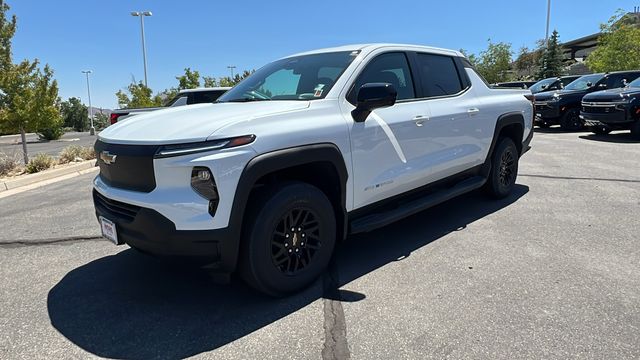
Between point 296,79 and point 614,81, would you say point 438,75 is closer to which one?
point 296,79

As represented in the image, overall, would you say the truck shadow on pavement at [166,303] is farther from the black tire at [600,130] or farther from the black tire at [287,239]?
the black tire at [600,130]

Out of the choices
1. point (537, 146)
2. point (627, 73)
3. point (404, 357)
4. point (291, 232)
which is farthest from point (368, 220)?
point (627, 73)

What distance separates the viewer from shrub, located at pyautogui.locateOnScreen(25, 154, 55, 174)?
370 inches

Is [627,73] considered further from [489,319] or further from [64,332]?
[64,332]

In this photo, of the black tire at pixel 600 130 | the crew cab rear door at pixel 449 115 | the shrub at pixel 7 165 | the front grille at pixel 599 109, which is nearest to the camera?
the crew cab rear door at pixel 449 115

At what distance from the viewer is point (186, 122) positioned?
289 centimetres

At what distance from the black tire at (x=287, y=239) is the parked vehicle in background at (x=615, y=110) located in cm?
1098

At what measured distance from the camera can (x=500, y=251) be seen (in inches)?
154

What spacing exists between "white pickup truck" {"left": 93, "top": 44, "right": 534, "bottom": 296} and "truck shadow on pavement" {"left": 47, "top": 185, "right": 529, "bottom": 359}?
0.82 ft

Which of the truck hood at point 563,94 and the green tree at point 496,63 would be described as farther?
the green tree at point 496,63

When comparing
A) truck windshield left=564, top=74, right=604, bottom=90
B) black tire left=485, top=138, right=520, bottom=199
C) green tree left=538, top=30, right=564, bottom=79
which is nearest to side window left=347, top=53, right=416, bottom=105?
black tire left=485, top=138, right=520, bottom=199

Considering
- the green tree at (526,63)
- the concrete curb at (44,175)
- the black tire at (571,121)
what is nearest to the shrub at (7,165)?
the concrete curb at (44,175)

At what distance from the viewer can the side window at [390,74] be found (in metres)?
3.61

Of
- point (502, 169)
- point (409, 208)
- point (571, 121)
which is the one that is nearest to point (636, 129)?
point (571, 121)
